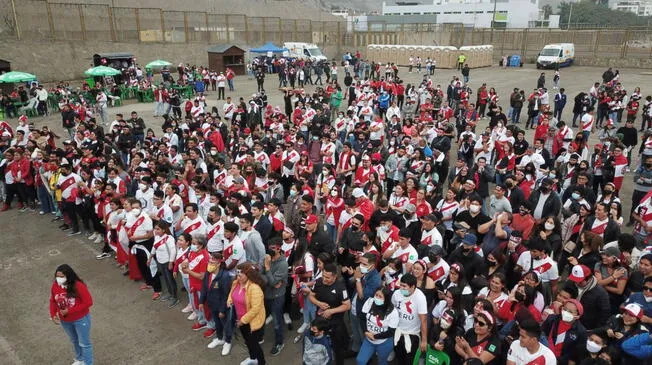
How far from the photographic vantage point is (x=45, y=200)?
11.0 metres

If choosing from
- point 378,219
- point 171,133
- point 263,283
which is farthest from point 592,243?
point 171,133

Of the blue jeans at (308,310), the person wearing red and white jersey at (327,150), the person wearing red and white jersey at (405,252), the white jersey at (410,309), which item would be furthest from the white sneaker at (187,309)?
the person wearing red and white jersey at (327,150)

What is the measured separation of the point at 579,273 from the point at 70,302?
5817 millimetres

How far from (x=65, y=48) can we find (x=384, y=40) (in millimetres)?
28986

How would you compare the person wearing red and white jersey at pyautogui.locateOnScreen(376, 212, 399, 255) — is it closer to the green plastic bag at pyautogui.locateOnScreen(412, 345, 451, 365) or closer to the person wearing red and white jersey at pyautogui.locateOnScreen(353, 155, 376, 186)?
the green plastic bag at pyautogui.locateOnScreen(412, 345, 451, 365)

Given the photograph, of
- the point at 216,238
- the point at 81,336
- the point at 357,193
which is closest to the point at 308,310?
the point at 216,238

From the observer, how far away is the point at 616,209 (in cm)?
684

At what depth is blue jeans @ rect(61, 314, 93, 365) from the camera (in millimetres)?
5543

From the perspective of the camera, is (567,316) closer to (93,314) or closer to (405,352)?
(405,352)

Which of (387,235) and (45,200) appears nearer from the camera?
(387,235)

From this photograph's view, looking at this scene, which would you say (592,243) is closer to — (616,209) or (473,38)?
(616,209)

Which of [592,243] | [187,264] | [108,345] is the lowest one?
[108,345]

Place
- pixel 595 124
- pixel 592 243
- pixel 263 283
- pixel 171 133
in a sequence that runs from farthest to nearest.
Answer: pixel 595 124, pixel 171 133, pixel 592 243, pixel 263 283

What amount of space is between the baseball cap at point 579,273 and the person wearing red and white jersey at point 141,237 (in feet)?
19.7
